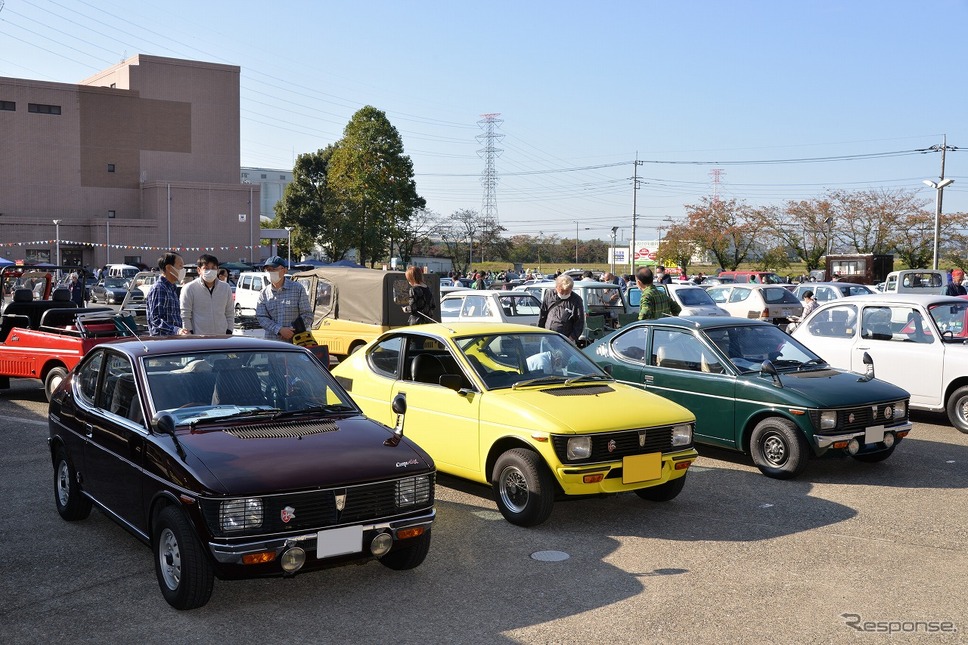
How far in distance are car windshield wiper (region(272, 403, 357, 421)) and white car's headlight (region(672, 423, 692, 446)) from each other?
255 cm

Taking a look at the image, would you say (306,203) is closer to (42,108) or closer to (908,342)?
(42,108)

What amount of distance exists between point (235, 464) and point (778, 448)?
5406 millimetres

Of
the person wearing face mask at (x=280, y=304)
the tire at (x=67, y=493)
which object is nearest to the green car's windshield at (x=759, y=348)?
the person wearing face mask at (x=280, y=304)

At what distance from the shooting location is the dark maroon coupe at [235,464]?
470cm

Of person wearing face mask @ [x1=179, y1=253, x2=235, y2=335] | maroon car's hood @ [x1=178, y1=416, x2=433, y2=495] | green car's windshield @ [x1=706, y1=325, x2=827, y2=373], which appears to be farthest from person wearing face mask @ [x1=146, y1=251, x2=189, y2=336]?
green car's windshield @ [x1=706, y1=325, x2=827, y2=373]

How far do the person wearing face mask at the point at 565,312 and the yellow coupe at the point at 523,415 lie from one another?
318 centimetres

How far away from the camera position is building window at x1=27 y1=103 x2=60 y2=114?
61706 millimetres

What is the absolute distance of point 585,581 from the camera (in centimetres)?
546

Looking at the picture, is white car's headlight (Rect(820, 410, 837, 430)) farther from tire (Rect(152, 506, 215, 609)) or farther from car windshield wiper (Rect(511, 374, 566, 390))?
tire (Rect(152, 506, 215, 609))

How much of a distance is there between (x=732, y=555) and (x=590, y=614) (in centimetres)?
154

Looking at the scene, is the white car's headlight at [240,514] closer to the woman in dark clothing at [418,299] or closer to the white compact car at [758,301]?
the woman in dark clothing at [418,299]

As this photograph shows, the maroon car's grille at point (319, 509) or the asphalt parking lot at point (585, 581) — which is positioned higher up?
the maroon car's grille at point (319, 509)

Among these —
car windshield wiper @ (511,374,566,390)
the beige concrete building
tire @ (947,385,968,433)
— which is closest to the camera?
car windshield wiper @ (511,374,566,390)

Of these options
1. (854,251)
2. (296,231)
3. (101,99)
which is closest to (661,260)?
(854,251)
